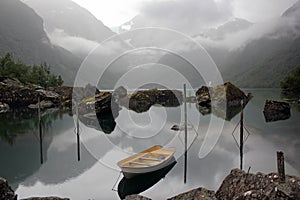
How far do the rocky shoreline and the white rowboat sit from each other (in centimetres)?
447

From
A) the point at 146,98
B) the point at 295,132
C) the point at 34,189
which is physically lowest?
the point at 34,189

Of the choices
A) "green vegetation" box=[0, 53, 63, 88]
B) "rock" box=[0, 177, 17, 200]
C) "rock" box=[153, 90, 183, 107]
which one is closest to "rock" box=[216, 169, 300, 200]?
"rock" box=[0, 177, 17, 200]

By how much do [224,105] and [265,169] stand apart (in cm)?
5545

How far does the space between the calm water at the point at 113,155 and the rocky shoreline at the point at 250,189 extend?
15.5ft

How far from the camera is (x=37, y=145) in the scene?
33.0 m

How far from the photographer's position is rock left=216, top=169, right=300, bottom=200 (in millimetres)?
10506

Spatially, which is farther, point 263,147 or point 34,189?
point 263,147

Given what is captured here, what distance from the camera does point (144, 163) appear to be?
64.0 ft

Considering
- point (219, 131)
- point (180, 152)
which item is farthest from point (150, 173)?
point (219, 131)

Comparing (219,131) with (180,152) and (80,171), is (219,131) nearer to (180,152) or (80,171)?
(180,152)

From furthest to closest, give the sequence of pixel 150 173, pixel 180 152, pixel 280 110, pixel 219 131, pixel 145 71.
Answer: pixel 280 110 < pixel 145 71 < pixel 219 131 < pixel 180 152 < pixel 150 173

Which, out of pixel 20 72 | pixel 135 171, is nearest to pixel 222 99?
pixel 135 171

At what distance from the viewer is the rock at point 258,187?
34.5ft

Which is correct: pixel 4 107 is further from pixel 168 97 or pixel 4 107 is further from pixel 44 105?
pixel 168 97
